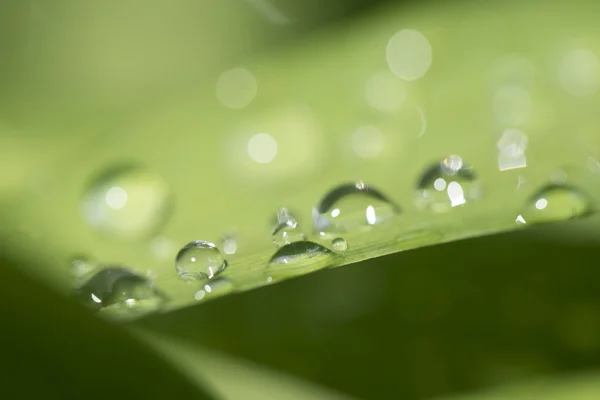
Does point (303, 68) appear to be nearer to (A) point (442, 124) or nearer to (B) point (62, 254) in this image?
(A) point (442, 124)

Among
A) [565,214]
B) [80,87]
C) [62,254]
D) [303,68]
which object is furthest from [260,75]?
[565,214]

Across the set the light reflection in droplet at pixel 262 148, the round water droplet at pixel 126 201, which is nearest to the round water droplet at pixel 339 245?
the round water droplet at pixel 126 201

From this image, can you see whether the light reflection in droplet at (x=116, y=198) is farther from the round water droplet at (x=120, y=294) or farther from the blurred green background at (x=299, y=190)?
the round water droplet at (x=120, y=294)

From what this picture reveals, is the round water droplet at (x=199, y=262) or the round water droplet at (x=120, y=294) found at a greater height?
the round water droplet at (x=199, y=262)

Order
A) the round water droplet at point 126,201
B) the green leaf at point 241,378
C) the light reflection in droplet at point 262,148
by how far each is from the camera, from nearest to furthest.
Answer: the green leaf at point 241,378, the round water droplet at point 126,201, the light reflection in droplet at point 262,148

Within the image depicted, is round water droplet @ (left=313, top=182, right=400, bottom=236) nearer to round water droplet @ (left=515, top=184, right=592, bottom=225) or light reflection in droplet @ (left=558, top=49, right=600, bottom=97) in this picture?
round water droplet @ (left=515, top=184, right=592, bottom=225)

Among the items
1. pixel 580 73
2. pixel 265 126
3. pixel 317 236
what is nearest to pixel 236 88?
pixel 265 126

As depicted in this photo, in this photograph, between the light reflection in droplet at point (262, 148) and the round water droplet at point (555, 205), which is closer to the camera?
the round water droplet at point (555, 205)

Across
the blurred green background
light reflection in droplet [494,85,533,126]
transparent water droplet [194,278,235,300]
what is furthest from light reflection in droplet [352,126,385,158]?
transparent water droplet [194,278,235,300]
